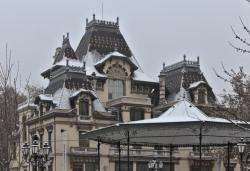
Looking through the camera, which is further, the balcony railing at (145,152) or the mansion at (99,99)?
the balcony railing at (145,152)

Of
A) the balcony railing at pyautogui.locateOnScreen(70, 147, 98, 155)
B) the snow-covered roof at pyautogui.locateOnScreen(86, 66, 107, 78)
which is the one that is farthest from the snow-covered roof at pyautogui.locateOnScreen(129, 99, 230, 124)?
the snow-covered roof at pyautogui.locateOnScreen(86, 66, 107, 78)

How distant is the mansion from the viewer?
4775 centimetres

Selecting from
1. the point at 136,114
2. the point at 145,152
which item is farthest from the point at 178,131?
the point at 145,152

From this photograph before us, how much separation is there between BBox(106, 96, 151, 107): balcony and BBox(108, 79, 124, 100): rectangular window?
6.42 ft

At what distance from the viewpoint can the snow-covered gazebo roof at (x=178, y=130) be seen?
675 inches

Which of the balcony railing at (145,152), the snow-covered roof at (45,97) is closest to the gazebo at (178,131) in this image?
the balcony railing at (145,152)

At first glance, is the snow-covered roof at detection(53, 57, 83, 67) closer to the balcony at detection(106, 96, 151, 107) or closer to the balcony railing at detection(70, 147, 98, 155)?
the balcony at detection(106, 96, 151, 107)

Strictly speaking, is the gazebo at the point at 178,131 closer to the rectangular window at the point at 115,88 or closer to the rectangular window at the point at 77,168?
the rectangular window at the point at 77,168

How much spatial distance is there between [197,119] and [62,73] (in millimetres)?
34233

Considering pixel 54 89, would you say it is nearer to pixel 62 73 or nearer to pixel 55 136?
pixel 62 73

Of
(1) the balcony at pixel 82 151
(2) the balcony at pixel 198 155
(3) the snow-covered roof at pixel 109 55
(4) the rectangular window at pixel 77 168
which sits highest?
(3) the snow-covered roof at pixel 109 55

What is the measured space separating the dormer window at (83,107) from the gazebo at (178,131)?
26323 mm

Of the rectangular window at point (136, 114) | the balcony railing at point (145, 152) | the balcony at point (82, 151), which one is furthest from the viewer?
the rectangular window at point (136, 114)

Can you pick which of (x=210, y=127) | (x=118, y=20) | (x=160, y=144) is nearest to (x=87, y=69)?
(x=118, y=20)
